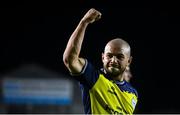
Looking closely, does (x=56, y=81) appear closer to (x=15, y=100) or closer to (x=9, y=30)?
(x=15, y=100)

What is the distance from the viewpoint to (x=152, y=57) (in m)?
14.3

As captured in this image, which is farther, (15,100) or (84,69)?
(15,100)

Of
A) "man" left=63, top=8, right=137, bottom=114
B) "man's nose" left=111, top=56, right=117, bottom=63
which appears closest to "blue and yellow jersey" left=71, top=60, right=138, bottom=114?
"man" left=63, top=8, right=137, bottom=114

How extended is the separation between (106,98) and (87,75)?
0.24m

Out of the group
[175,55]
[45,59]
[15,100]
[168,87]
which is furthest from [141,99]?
[15,100]

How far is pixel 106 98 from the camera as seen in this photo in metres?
3.24

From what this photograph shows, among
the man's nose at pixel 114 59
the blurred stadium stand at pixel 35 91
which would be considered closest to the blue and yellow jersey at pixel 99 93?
the man's nose at pixel 114 59

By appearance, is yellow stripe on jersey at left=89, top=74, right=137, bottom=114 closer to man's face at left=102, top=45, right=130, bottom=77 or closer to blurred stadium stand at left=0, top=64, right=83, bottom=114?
man's face at left=102, top=45, right=130, bottom=77

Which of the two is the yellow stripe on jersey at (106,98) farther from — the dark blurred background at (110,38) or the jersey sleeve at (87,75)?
the dark blurred background at (110,38)

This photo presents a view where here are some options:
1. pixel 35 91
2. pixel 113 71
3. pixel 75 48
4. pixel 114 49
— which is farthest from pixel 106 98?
pixel 35 91

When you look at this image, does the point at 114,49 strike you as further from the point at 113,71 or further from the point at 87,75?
the point at 87,75

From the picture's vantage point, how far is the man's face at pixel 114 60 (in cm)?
325

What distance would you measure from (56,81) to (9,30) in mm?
3441

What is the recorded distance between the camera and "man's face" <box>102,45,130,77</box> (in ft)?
10.7
